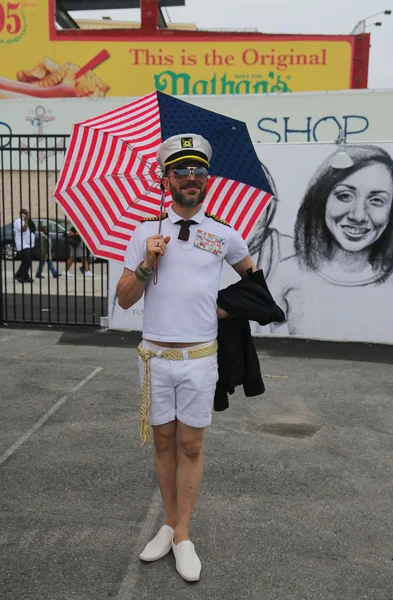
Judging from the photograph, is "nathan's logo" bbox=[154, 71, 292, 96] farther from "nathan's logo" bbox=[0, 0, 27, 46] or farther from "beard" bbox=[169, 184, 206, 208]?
"beard" bbox=[169, 184, 206, 208]

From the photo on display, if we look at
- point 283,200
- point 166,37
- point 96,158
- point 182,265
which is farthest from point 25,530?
point 166,37

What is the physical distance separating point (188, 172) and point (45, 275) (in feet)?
46.5

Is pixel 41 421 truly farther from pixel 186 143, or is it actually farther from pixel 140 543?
pixel 186 143

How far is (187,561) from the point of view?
2.83 meters

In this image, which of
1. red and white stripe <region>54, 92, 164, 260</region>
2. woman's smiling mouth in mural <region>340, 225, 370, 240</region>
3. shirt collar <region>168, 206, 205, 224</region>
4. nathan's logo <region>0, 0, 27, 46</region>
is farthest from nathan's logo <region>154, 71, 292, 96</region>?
shirt collar <region>168, 206, 205, 224</region>

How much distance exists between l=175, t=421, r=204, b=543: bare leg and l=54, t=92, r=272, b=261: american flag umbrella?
99cm

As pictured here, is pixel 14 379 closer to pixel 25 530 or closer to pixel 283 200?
pixel 25 530

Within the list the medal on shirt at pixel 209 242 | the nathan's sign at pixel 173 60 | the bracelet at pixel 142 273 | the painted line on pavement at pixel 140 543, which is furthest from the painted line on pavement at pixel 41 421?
the nathan's sign at pixel 173 60

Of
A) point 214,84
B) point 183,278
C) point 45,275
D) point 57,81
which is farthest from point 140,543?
point 57,81

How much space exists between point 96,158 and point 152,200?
36 cm

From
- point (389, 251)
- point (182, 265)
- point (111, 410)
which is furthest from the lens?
point (389, 251)

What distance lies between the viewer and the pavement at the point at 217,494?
280 centimetres

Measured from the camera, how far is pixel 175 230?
277cm

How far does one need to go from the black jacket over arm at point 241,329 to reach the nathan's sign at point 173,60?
61.6 ft
